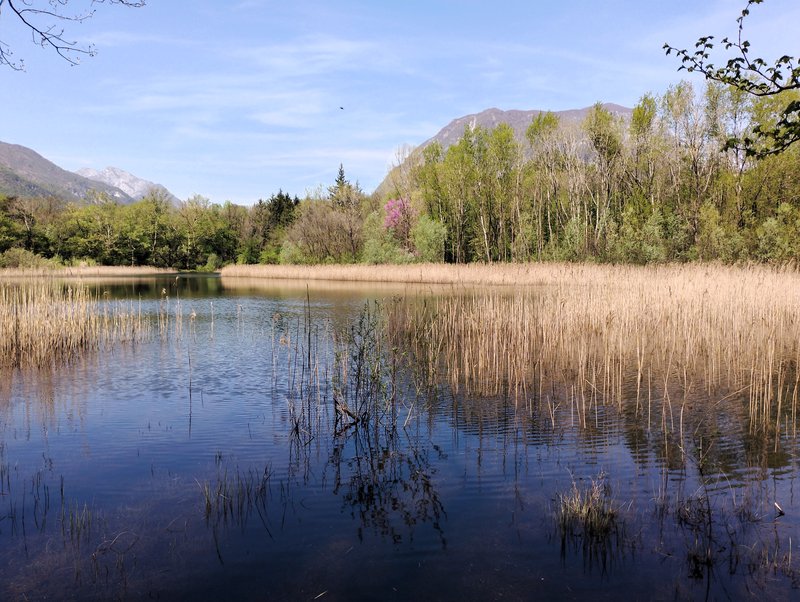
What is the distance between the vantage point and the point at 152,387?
33.0ft

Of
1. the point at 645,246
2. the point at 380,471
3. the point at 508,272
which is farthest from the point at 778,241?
the point at 380,471

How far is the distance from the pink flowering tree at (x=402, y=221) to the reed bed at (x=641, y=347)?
34171 millimetres

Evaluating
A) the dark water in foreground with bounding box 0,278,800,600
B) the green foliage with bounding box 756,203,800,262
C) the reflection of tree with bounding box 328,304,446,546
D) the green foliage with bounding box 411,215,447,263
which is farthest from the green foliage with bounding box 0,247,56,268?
the green foliage with bounding box 756,203,800,262

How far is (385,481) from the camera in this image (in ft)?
19.1

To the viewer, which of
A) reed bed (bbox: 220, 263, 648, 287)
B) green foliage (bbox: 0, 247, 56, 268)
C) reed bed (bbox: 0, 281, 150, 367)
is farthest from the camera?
green foliage (bbox: 0, 247, 56, 268)

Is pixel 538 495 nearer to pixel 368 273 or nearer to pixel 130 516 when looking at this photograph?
pixel 130 516

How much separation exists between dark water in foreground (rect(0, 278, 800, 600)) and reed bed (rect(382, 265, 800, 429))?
109 centimetres

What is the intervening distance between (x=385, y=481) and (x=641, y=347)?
27.4 ft

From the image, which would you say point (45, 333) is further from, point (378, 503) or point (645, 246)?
point (645, 246)

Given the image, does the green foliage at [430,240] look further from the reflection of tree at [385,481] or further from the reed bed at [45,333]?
the reflection of tree at [385,481]

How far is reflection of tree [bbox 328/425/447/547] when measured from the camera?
4965 millimetres

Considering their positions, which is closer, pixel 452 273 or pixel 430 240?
pixel 452 273

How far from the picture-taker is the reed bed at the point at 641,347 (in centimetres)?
903

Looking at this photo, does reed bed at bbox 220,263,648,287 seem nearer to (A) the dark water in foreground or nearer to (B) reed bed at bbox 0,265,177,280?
(A) the dark water in foreground
